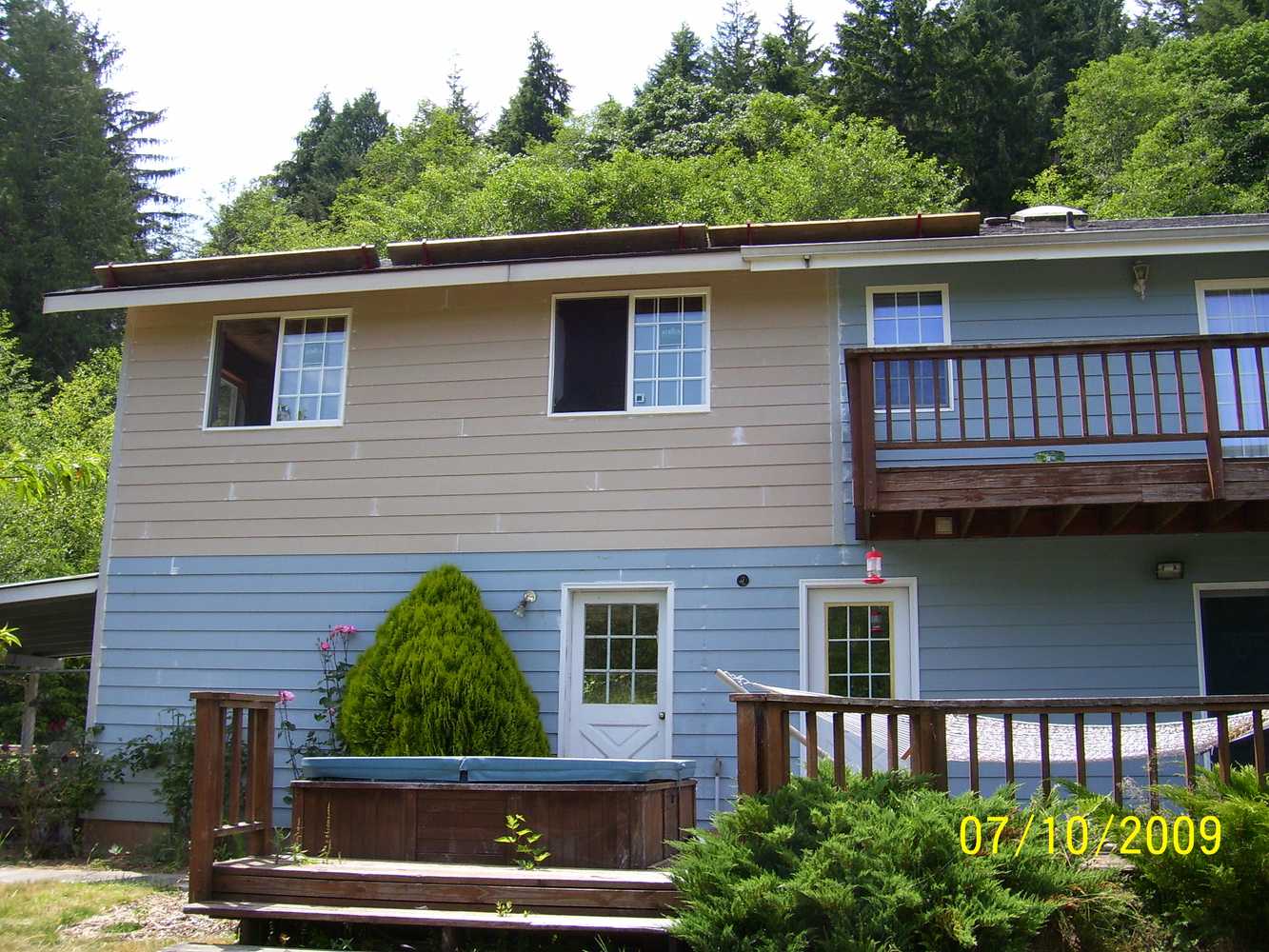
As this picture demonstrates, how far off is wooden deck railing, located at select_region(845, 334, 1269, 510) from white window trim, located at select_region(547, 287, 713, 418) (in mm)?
1240

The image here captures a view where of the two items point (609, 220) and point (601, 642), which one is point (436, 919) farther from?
point (609, 220)

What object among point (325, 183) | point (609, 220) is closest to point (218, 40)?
point (609, 220)

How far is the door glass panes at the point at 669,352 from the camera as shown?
9367 mm

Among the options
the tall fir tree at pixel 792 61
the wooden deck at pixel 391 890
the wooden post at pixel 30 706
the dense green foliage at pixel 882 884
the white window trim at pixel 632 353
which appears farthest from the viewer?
the tall fir tree at pixel 792 61

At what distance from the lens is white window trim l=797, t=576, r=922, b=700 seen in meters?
8.52

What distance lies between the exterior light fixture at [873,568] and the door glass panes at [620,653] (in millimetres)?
1658

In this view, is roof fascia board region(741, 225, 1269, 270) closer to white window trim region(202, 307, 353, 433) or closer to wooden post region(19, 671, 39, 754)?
white window trim region(202, 307, 353, 433)

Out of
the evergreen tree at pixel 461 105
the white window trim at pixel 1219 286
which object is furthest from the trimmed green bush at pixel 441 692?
the evergreen tree at pixel 461 105

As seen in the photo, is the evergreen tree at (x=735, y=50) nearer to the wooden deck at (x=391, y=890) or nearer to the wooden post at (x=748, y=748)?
the wooden deck at (x=391, y=890)

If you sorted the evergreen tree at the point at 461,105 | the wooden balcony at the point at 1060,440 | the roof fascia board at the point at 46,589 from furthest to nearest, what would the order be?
1. the evergreen tree at the point at 461,105
2. the roof fascia board at the point at 46,589
3. the wooden balcony at the point at 1060,440

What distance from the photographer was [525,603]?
30.1 feet

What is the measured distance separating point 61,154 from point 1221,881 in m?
31.0

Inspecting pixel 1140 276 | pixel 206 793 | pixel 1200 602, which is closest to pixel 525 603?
pixel 206 793

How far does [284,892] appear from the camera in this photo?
17.2 ft
